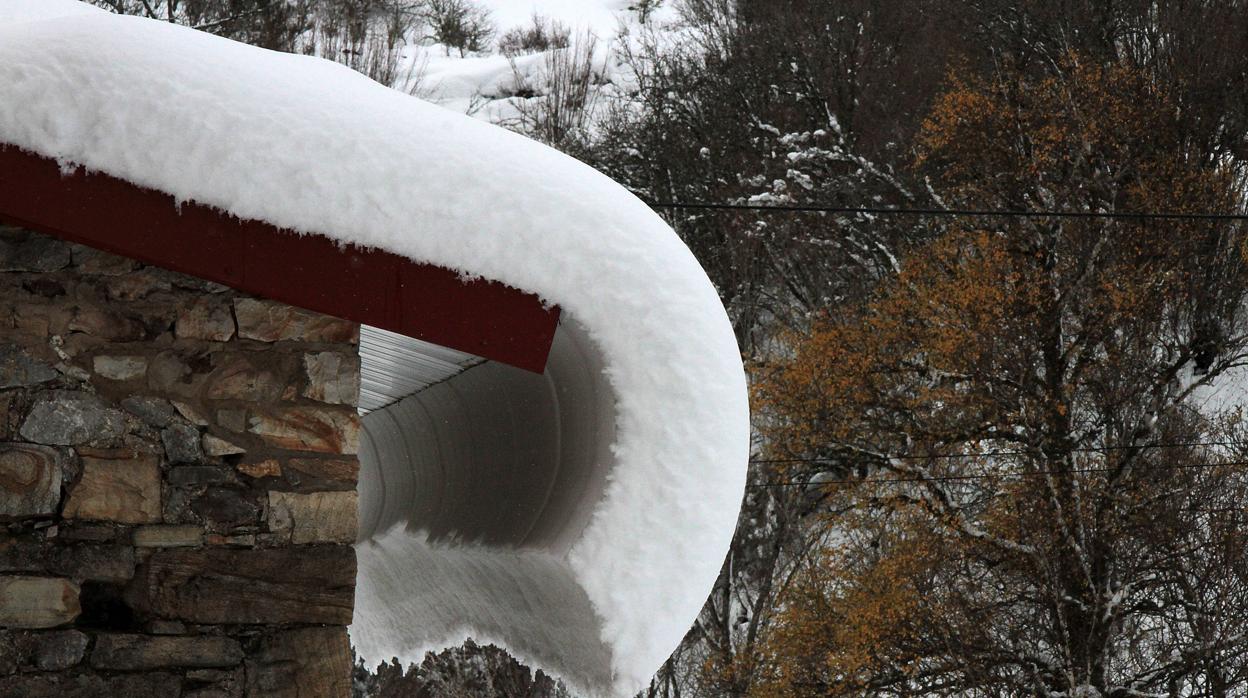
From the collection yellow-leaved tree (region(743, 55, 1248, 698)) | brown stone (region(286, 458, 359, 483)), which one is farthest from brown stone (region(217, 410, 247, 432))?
yellow-leaved tree (region(743, 55, 1248, 698))

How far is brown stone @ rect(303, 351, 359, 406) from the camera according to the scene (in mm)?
2531

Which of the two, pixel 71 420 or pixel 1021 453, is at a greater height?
pixel 1021 453

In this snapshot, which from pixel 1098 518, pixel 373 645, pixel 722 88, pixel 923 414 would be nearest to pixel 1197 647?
pixel 1098 518

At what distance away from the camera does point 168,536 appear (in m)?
2.42

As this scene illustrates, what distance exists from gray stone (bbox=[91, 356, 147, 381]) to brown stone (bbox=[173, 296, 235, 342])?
10cm

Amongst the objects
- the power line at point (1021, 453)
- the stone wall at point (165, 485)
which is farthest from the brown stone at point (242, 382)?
the power line at point (1021, 453)

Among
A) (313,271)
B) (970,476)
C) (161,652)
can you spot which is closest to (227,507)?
(161,652)

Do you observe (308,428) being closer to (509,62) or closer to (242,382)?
(242,382)

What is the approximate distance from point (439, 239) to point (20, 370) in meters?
0.88

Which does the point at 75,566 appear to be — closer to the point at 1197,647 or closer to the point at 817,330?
the point at 1197,647

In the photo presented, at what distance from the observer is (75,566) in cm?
237

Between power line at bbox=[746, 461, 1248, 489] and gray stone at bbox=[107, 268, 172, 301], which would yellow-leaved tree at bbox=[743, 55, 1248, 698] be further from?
gray stone at bbox=[107, 268, 172, 301]

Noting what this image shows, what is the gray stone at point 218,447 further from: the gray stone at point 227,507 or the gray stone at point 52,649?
the gray stone at point 52,649

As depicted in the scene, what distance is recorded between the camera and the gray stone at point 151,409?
242cm
